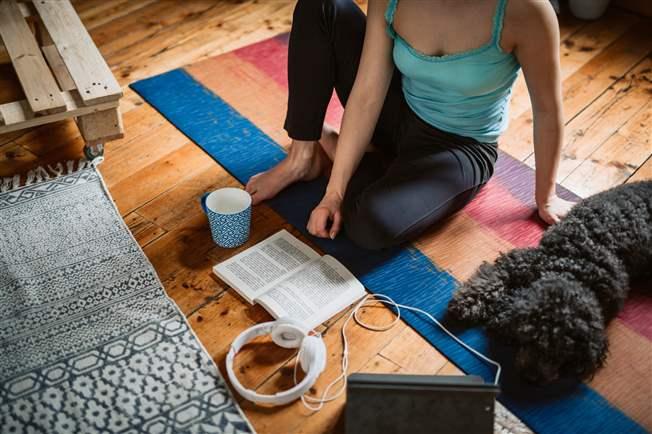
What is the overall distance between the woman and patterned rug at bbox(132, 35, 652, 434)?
0.06 meters

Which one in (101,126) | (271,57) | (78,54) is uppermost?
(78,54)

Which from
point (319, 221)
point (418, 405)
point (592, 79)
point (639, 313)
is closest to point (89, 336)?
point (319, 221)

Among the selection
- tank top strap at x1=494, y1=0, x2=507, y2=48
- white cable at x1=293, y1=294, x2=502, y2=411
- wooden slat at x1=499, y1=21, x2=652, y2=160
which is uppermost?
tank top strap at x1=494, y1=0, x2=507, y2=48

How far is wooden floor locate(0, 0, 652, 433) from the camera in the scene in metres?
1.23

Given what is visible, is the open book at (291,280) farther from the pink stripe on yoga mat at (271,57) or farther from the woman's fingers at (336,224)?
the pink stripe on yoga mat at (271,57)

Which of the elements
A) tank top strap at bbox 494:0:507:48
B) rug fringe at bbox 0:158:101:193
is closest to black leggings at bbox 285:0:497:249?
tank top strap at bbox 494:0:507:48

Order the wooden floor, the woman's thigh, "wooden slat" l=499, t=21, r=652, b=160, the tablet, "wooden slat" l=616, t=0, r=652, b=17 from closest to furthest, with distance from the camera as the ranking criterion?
the tablet, the wooden floor, the woman's thigh, "wooden slat" l=499, t=21, r=652, b=160, "wooden slat" l=616, t=0, r=652, b=17

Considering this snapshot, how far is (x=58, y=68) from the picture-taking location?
171 cm

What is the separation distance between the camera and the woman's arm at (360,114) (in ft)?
4.42

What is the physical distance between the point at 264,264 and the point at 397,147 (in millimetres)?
420

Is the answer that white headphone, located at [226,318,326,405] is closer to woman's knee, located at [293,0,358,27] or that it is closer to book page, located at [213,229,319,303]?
book page, located at [213,229,319,303]

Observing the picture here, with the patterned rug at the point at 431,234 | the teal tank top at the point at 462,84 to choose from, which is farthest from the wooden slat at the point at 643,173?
the teal tank top at the point at 462,84

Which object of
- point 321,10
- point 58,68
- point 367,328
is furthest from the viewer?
point 58,68

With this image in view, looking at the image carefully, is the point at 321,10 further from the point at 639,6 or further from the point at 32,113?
the point at 639,6
